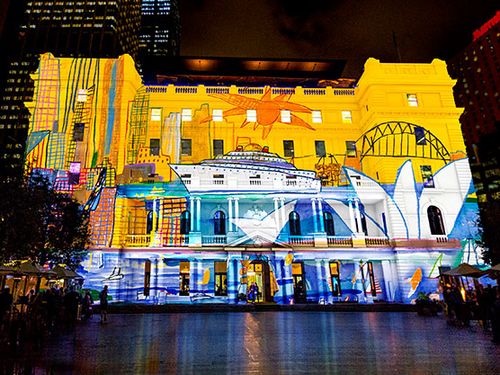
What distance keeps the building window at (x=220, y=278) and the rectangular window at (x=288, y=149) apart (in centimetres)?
1207

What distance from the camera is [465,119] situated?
111312mm

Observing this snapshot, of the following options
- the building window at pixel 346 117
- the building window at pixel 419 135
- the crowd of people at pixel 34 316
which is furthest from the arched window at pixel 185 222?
the building window at pixel 419 135

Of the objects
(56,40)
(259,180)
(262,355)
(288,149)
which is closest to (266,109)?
(288,149)

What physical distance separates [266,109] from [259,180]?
8.15 metres

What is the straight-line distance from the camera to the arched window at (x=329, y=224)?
117ft

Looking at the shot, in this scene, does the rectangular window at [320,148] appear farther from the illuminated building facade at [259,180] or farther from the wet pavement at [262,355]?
the wet pavement at [262,355]

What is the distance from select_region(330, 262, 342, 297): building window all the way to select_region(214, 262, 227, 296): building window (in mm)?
9470

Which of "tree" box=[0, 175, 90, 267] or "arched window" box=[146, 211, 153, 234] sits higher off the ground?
"arched window" box=[146, 211, 153, 234]

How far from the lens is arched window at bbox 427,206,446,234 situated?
33.0 m

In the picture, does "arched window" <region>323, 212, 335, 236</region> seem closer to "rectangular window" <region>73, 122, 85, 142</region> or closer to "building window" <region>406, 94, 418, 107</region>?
"building window" <region>406, 94, 418, 107</region>

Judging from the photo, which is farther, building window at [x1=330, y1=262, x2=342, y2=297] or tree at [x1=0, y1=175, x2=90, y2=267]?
building window at [x1=330, y1=262, x2=342, y2=297]

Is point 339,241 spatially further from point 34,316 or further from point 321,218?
point 34,316

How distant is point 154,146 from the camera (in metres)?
35.5

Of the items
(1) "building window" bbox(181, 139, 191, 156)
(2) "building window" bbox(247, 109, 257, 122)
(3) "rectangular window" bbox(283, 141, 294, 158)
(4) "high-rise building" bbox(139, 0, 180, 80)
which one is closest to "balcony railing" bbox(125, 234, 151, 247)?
(1) "building window" bbox(181, 139, 191, 156)
